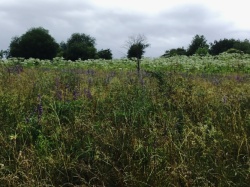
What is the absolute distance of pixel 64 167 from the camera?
9.75 ft

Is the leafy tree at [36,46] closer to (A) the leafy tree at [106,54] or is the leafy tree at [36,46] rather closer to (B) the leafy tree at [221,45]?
(A) the leafy tree at [106,54]

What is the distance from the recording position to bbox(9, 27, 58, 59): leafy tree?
6347 centimetres

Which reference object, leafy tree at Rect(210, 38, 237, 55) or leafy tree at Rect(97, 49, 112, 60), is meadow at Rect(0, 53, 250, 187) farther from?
leafy tree at Rect(210, 38, 237, 55)

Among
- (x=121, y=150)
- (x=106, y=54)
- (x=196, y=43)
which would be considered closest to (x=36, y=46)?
(x=106, y=54)

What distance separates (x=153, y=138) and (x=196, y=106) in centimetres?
151

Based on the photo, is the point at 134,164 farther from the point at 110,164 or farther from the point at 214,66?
the point at 214,66

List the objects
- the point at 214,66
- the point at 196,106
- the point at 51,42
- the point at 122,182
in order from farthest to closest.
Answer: the point at 51,42 < the point at 214,66 < the point at 196,106 < the point at 122,182

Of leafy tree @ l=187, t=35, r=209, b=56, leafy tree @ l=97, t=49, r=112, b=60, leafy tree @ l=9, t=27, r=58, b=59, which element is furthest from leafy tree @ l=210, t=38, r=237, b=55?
leafy tree @ l=9, t=27, r=58, b=59

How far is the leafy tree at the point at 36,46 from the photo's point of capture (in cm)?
6347

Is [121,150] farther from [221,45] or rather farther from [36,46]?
[221,45]

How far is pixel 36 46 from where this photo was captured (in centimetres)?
6322

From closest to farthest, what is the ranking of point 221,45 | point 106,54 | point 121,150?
point 121,150
point 106,54
point 221,45

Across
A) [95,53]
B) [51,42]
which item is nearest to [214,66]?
[95,53]

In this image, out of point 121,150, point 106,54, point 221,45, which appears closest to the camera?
point 121,150
